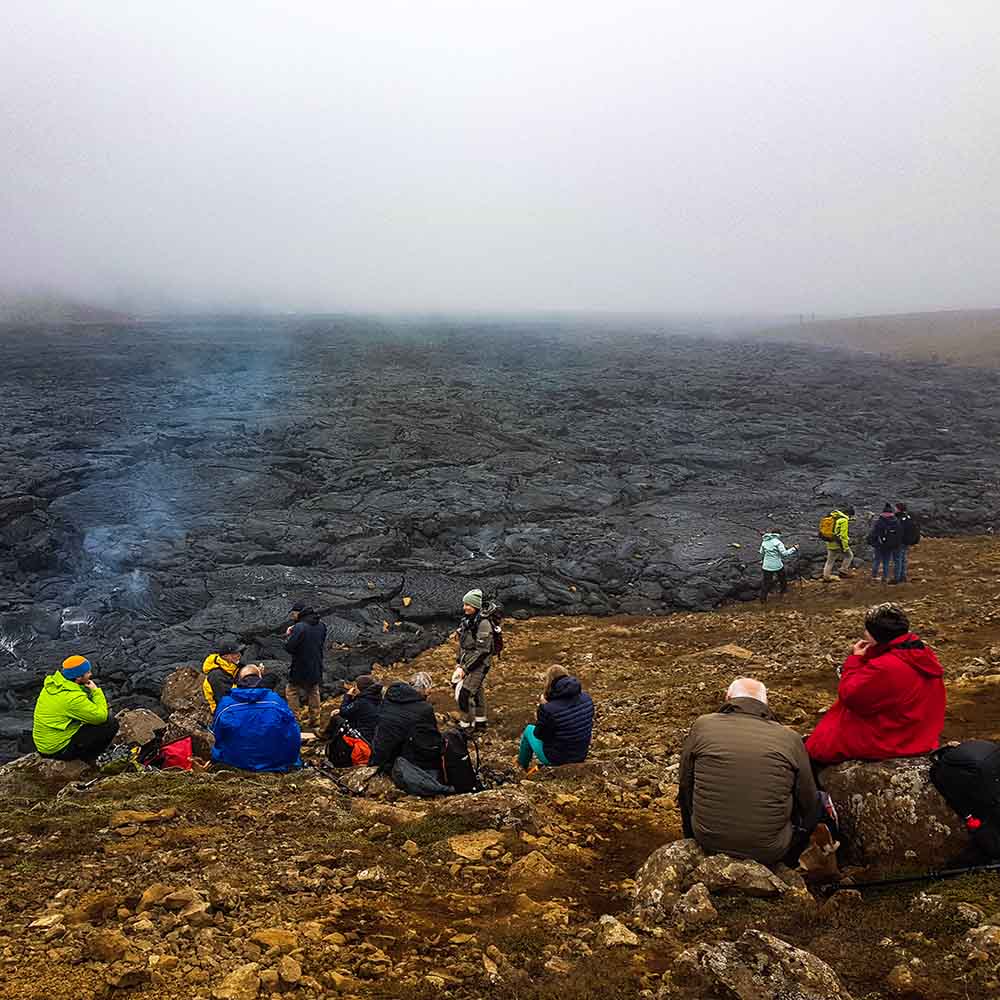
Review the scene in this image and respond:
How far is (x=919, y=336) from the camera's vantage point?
81.8 m

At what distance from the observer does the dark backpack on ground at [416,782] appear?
6.52 metres

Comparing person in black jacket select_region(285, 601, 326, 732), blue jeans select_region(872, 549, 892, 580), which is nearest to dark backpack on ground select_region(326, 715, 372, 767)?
person in black jacket select_region(285, 601, 326, 732)

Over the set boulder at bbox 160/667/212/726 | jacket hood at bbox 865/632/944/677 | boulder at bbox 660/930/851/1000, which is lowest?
boulder at bbox 160/667/212/726

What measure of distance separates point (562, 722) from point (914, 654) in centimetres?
356

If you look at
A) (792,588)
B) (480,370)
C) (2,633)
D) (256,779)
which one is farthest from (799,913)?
(480,370)

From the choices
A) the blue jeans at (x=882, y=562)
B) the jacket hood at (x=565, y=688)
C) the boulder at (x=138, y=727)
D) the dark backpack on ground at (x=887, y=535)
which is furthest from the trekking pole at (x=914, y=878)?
the blue jeans at (x=882, y=562)

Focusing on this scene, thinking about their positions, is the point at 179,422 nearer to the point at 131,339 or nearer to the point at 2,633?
the point at 2,633

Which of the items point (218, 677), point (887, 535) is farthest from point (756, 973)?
point (887, 535)

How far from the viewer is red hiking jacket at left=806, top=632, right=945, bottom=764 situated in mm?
4641

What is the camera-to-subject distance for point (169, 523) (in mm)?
21391

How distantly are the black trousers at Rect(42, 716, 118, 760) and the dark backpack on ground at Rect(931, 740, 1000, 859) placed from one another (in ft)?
26.1

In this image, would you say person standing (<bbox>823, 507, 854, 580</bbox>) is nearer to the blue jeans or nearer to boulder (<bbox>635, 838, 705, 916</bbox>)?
the blue jeans

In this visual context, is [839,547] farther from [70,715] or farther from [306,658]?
[70,715]

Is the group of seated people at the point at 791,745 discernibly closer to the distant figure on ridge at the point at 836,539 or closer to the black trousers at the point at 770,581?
the black trousers at the point at 770,581
